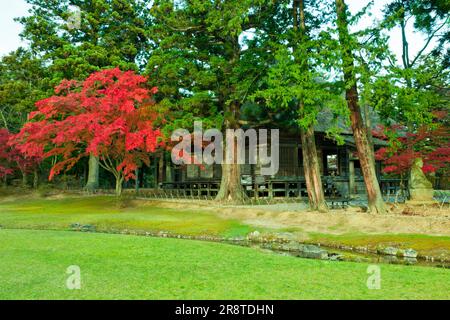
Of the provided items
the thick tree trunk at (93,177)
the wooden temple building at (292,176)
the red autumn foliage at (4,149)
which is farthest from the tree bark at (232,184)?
the red autumn foliage at (4,149)

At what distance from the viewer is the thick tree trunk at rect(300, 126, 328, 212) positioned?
16.3 meters

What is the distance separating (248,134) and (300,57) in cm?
910

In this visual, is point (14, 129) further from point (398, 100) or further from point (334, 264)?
point (334, 264)

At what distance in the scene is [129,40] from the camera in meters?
29.6

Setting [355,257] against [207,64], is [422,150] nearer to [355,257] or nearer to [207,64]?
[207,64]

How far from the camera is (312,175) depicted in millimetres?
16844

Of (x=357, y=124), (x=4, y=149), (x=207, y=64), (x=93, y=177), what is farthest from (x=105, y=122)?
(x=4, y=149)

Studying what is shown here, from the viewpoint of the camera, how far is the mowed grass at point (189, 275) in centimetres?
543

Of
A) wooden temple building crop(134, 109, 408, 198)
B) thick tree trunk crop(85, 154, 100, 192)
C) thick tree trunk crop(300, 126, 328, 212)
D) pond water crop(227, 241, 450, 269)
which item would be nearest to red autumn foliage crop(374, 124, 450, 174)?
thick tree trunk crop(300, 126, 328, 212)

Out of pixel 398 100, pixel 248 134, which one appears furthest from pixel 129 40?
pixel 398 100

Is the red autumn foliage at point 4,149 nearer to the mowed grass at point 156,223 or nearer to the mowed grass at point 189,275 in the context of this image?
the mowed grass at point 156,223

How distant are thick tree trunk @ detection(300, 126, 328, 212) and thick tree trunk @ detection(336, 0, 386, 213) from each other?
193cm

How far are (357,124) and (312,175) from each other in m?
2.79

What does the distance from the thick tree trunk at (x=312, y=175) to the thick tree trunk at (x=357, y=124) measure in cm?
193
